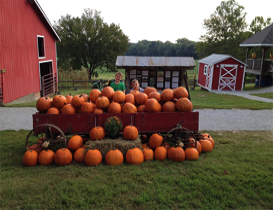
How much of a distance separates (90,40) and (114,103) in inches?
1179

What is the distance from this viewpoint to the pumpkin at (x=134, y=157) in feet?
16.2

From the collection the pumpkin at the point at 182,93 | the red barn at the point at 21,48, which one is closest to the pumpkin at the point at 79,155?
the pumpkin at the point at 182,93

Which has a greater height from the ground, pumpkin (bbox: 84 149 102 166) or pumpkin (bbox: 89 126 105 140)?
pumpkin (bbox: 89 126 105 140)

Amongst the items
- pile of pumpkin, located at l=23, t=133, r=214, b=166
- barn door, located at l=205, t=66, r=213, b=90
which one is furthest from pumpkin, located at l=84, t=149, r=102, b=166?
barn door, located at l=205, t=66, r=213, b=90

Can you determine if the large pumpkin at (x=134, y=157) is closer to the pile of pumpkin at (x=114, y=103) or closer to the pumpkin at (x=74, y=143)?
the pile of pumpkin at (x=114, y=103)

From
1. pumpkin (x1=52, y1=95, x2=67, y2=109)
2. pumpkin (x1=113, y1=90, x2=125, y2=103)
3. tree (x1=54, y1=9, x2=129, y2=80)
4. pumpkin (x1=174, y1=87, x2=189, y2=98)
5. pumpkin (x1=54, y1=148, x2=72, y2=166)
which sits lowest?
pumpkin (x1=54, y1=148, x2=72, y2=166)

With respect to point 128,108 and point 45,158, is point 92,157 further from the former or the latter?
point 128,108

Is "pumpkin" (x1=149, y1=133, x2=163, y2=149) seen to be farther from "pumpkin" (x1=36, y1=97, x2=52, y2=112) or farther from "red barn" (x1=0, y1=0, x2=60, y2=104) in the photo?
"red barn" (x1=0, y1=0, x2=60, y2=104)

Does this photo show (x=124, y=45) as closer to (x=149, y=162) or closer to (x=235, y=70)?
(x=235, y=70)

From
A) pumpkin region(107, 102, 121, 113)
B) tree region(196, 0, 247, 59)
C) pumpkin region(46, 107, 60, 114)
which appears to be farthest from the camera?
tree region(196, 0, 247, 59)

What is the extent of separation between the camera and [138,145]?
5.16 metres

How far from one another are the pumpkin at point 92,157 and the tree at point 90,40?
97.0 feet

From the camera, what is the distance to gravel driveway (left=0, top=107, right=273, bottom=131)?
838cm

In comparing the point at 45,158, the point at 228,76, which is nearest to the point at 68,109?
the point at 45,158
